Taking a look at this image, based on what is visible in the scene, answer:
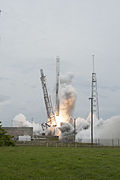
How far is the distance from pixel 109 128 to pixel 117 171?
211 ft

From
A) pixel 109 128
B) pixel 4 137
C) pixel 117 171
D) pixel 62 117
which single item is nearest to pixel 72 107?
pixel 62 117

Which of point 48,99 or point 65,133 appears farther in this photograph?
point 48,99

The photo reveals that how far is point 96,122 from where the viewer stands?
3590 inches

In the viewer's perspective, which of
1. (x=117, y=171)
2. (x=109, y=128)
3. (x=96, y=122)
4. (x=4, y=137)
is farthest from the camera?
(x=96, y=122)

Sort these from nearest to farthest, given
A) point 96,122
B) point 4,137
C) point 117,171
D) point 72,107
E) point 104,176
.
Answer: point 104,176
point 117,171
point 4,137
point 96,122
point 72,107

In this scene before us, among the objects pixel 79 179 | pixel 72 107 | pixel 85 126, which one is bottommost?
pixel 79 179

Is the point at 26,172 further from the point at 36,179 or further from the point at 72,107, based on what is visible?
the point at 72,107

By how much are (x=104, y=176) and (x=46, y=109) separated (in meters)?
89.4

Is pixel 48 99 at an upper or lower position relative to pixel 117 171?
upper

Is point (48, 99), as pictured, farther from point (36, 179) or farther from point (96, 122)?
point (36, 179)

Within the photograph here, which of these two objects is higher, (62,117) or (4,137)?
(62,117)

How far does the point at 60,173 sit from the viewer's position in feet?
44.9

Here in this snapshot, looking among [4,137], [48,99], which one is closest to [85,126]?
[48,99]

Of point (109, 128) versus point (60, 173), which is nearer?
point (60, 173)
